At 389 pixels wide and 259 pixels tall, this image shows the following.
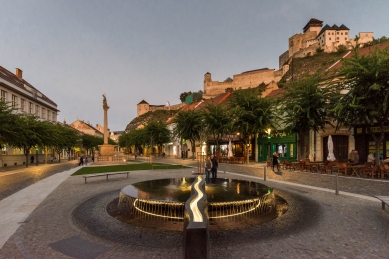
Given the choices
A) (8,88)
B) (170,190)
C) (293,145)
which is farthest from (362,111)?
(8,88)

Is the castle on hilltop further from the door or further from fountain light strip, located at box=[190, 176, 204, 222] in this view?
fountain light strip, located at box=[190, 176, 204, 222]

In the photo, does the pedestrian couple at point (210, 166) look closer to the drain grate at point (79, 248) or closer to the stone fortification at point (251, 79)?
the drain grate at point (79, 248)

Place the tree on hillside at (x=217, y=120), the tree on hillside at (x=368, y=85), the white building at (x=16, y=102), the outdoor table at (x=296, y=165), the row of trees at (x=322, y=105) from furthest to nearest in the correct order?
the white building at (x=16, y=102) → the tree on hillside at (x=217, y=120) → the outdoor table at (x=296, y=165) → the row of trees at (x=322, y=105) → the tree on hillside at (x=368, y=85)

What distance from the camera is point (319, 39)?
331ft

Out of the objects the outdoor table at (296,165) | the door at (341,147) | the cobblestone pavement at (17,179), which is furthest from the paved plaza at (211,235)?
the door at (341,147)

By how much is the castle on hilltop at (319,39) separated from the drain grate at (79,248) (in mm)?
109819

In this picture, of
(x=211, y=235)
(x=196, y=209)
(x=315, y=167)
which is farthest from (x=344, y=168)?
(x=196, y=209)

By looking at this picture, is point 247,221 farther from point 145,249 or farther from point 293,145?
point 293,145

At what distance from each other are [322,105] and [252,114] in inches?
302

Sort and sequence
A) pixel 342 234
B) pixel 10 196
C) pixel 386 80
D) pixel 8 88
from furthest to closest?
pixel 8 88 → pixel 386 80 → pixel 10 196 → pixel 342 234

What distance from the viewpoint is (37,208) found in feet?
29.4

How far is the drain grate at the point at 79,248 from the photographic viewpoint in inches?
201

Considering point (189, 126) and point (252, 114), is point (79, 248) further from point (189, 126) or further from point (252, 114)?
point (189, 126)

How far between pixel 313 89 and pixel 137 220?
20144mm
